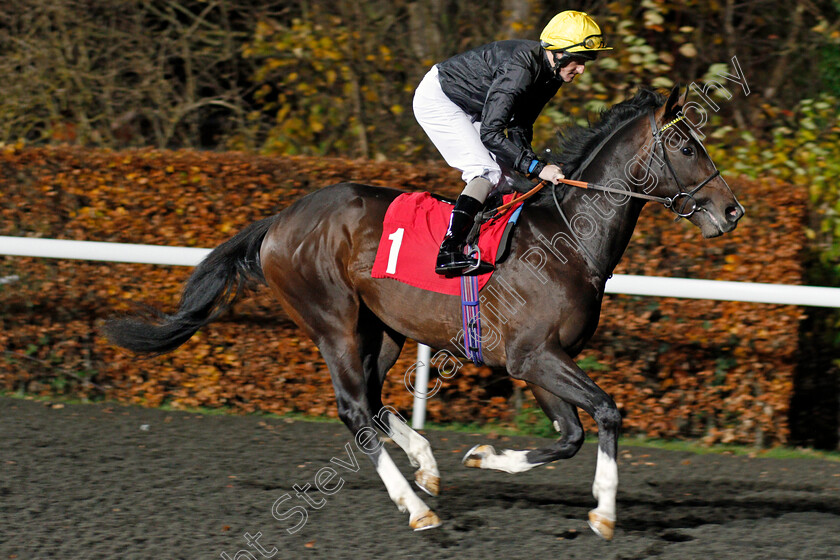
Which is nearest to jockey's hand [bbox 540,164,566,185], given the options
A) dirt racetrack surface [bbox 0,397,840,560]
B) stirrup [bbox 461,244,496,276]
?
stirrup [bbox 461,244,496,276]

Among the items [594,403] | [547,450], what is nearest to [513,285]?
[594,403]

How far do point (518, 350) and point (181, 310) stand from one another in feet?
6.06

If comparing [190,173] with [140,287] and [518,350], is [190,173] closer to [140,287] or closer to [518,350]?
[140,287]

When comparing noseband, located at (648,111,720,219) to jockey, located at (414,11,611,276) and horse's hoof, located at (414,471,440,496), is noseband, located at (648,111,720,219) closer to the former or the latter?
jockey, located at (414,11,611,276)

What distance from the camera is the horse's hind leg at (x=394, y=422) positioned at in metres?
4.10

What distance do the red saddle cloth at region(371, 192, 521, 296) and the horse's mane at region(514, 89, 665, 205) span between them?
0.29 meters

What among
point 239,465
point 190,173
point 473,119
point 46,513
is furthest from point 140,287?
point 473,119

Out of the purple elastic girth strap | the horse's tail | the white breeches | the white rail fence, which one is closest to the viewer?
the purple elastic girth strap

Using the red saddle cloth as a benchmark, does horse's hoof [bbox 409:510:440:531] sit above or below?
below

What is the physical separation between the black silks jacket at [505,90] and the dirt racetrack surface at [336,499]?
157 cm

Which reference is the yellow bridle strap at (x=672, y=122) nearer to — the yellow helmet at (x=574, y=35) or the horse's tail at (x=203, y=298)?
the yellow helmet at (x=574, y=35)

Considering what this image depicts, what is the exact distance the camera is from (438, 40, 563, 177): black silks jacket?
12.2ft

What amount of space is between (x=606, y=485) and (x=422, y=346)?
5.79 feet

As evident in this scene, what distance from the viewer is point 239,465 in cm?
449
